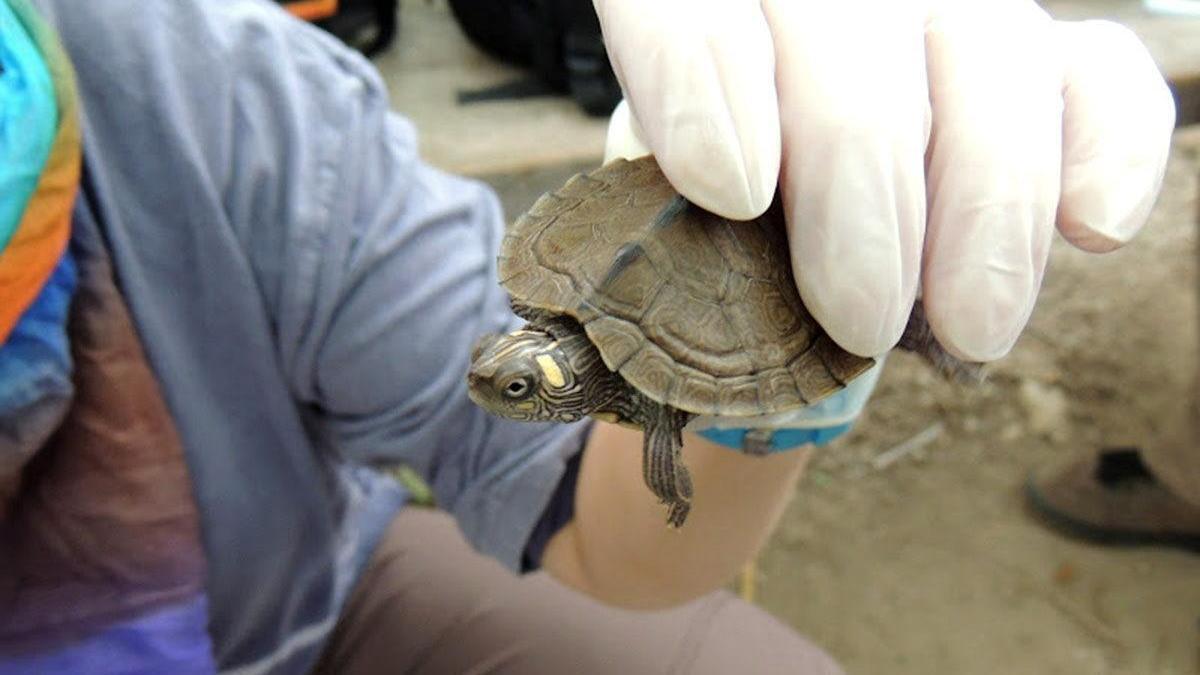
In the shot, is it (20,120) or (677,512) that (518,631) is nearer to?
(677,512)

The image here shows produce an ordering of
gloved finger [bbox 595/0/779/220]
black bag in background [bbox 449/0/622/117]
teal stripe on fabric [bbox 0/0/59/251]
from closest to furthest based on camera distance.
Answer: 1. gloved finger [bbox 595/0/779/220]
2. teal stripe on fabric [bbox 0/0/59/251]
3. black bag in background [bbox 449/0/622/117]

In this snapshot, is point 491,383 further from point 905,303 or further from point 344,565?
point 344,565

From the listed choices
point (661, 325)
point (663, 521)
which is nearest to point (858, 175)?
point (661, 325)

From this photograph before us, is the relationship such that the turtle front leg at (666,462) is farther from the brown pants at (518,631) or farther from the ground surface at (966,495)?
the ground surface at (966,495)

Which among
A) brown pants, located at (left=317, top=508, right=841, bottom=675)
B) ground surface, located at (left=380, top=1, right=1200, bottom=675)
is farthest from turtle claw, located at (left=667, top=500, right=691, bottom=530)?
ground surface, located at (left=380, top=1, right=1200, bottom=675)

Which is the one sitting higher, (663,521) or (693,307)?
(693,307)

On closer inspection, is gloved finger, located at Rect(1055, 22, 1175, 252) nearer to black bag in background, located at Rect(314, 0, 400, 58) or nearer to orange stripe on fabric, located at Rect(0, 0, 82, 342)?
orange stripe on fabric, located at Rect(0, 0, 82, 342)
